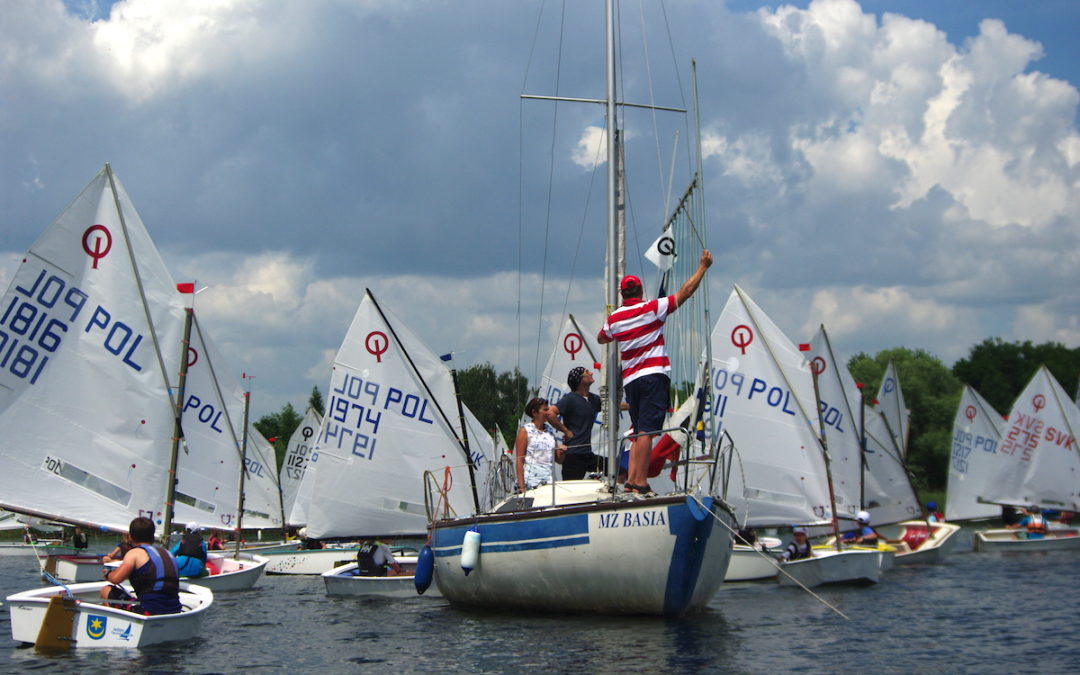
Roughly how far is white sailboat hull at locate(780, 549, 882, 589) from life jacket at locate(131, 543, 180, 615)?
589 inches

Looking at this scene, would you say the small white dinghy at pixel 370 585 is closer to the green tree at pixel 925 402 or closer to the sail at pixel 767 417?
the sail at pixel 767 417

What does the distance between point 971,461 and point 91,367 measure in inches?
1458

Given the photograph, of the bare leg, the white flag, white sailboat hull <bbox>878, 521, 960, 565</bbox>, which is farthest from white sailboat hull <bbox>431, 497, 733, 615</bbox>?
white sailboat hull <bbox>878, 521, 960, 565</bbox>

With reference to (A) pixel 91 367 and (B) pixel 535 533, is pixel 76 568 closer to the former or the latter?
(A) pixel 91 367

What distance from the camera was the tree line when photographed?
88.0m

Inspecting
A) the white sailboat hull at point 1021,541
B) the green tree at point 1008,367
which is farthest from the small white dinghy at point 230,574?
the green tree at point 1008,367

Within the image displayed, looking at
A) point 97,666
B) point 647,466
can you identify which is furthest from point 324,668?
point 647,466

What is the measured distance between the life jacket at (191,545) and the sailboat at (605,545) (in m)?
8.47

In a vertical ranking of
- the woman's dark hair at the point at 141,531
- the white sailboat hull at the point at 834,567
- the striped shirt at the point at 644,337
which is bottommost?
the white sailboat hull at the point at 834,567

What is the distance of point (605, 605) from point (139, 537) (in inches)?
276

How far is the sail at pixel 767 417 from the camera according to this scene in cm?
3272

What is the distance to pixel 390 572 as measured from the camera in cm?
2714

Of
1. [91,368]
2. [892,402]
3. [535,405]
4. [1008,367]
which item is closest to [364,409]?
[91,368]

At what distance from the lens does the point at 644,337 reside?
17.3 m
